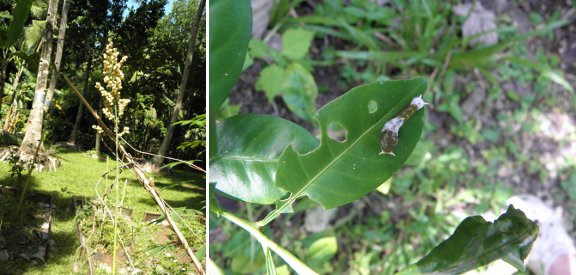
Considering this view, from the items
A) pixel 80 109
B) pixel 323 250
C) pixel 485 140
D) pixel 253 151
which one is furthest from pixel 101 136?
pixel 485 140

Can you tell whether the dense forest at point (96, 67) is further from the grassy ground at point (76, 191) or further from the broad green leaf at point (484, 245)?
the broad green leaf at point (484, 245)

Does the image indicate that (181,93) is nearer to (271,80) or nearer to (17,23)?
(17,23)

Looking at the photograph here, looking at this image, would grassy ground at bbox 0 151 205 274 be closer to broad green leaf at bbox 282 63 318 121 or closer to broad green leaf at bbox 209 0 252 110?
broad green leaf at bbox 209 0 252 110

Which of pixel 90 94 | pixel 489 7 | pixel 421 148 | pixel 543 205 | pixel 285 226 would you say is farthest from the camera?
pixel 489 7

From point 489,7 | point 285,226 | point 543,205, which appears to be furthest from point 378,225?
point 489,7

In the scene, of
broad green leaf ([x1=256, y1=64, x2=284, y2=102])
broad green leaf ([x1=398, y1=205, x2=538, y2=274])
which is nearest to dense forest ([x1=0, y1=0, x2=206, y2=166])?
broad green leaf ([x1=398, y1=205, x2=538, y2=274])

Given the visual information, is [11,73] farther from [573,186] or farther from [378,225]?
[573,186]
